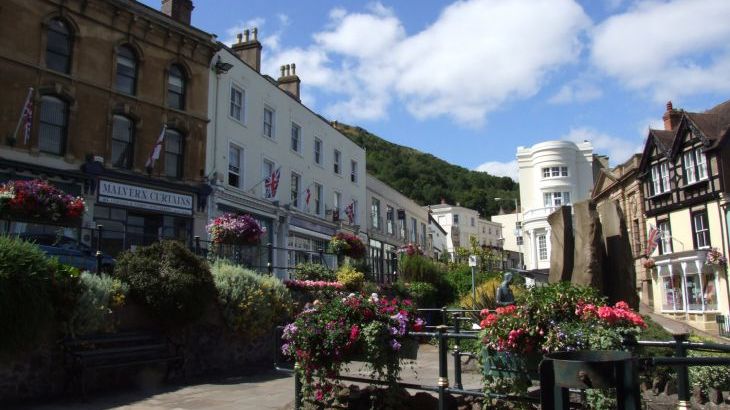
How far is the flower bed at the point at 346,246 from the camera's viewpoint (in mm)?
20219

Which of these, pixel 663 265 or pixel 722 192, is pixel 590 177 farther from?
pixel 722 192

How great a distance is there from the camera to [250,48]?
2886 cm

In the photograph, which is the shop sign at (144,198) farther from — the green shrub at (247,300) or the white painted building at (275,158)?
the green shrub at (247,300)

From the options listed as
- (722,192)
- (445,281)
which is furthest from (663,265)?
(445,281)

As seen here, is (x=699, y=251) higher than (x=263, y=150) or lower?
lower

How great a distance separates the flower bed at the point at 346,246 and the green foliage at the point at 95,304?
1044 centimetres

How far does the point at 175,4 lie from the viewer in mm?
23578

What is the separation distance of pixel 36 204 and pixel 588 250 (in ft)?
30.2

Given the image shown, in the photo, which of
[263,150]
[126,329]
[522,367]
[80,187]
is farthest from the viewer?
[263,150]

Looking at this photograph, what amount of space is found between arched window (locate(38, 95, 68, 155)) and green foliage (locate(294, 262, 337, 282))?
335 inches

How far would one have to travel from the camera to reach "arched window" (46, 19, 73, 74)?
747 inches

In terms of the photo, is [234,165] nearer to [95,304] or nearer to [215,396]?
[95,304]

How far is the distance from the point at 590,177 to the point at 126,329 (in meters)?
50.3

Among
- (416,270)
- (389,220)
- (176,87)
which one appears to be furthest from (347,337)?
(389,220)
